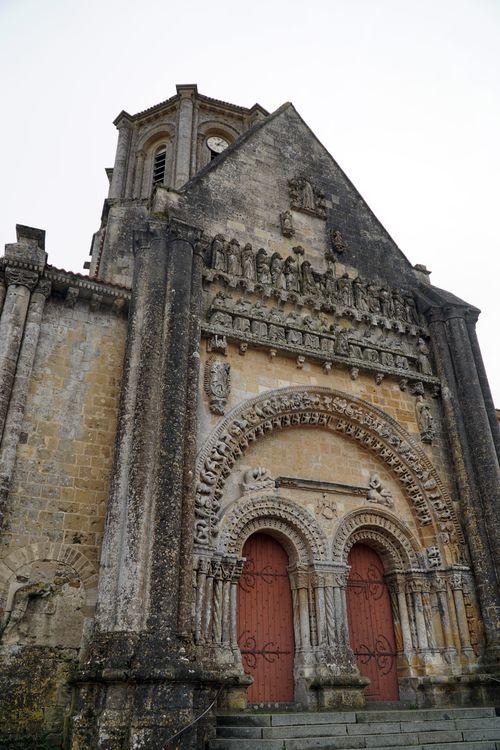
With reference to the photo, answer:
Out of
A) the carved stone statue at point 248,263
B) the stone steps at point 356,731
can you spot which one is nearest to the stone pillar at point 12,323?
the carved stone statue at point 248,263

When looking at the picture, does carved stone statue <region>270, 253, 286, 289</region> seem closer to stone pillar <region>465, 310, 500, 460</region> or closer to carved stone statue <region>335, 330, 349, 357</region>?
carved stone statue <region>335, 330, 349, 357</region>

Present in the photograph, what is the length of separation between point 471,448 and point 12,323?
8721 mm

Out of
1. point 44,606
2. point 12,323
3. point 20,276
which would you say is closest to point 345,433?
point 44,606

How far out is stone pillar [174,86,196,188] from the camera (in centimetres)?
1872

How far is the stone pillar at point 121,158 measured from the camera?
1927 centimetres

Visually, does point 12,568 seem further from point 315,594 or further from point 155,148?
point 155,148

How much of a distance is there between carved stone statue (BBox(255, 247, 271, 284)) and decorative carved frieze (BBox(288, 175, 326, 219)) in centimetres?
193

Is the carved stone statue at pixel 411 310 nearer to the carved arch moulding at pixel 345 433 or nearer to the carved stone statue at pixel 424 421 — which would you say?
the carved stone statue at pixel 424 421

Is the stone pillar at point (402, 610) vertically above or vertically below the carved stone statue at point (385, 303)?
below

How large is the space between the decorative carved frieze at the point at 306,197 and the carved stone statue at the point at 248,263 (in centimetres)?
208

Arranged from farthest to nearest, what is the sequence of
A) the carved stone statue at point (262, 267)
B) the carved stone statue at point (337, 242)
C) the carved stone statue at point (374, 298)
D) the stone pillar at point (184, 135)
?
the stone pillar at point (184, 135), the carved stone statue at point (337, 242), the carved stone statue at point (374, 298), the carved stone statue at point (262, 267)

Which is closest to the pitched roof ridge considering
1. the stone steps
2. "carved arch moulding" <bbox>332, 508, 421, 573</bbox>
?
"carved arch moulding" <bbox>332, 508, 421, 573</bbox>

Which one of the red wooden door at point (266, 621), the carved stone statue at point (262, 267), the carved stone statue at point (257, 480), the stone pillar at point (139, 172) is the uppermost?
the stone pillar at point (139, 172)

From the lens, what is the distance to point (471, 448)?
1168 centimetres
